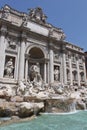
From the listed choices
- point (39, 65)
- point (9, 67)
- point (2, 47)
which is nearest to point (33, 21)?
point (39, 65)

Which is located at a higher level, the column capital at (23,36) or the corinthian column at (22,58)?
the column capital at (23,36)

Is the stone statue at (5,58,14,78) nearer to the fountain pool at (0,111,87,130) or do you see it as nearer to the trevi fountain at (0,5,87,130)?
the trevi fountain at (0,5,87,130)

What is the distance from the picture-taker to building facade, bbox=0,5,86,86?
51.2 feet

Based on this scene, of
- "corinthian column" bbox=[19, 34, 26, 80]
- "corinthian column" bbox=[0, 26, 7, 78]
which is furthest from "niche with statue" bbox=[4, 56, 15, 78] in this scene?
"corinthian column" bbox=[19, 34, 26, 80]

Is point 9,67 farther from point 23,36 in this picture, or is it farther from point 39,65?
point 39,65

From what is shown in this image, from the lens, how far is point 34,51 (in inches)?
760

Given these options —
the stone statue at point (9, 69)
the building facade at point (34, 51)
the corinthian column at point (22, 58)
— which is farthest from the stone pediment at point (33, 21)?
the stone statue at point (9, 69)

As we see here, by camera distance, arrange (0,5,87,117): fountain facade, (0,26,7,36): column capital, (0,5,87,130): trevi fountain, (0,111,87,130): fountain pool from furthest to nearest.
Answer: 1. (0,26,7,36): column capital
2. (0,5,87,117): fountain facade
3. (0,5,87,130): trevi fountain
4. (0,111,87,130): fountain pool

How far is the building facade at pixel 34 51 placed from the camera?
1562cm

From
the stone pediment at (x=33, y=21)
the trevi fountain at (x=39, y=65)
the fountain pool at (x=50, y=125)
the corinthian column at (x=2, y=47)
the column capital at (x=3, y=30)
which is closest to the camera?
the fountain pool at (x=50, y=125)

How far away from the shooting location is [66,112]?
10.4m

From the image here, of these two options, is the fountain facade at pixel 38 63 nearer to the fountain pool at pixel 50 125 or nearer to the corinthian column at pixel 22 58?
the corinthian column at pixel 22 58

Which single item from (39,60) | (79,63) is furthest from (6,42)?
(79,63)

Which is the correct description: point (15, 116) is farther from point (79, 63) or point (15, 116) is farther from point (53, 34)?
point (79, 63)
